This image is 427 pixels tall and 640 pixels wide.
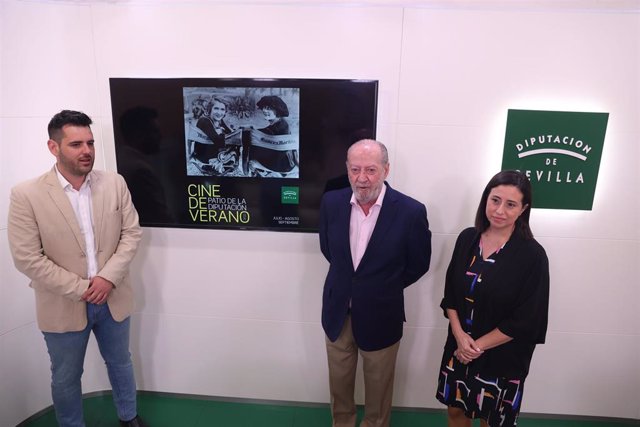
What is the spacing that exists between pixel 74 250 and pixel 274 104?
1320mm

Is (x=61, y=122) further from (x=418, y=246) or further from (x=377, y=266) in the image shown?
(x=418, y=246)

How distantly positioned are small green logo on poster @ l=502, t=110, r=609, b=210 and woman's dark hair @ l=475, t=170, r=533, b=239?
Answer: 1.73 ft

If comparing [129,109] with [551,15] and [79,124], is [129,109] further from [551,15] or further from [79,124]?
[551,15]

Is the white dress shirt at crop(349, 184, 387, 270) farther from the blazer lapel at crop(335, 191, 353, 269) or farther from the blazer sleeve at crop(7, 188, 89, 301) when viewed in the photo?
the blazer sleeve at crop(7, 188, 89, 301)

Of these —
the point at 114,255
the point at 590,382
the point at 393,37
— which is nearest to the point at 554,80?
the point at 393,37

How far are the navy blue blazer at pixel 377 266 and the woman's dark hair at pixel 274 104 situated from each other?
56 centimetres

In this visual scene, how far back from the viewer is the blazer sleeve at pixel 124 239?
2078mm

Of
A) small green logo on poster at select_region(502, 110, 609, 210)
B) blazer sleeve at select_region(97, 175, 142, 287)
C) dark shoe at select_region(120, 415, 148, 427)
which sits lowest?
dark shoe at select_region(120, 415, 148, 427)

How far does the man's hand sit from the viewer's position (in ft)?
6.61

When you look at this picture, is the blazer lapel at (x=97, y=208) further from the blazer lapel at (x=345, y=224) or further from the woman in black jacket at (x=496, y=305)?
the woman in black jacket at (x=496, y=305)

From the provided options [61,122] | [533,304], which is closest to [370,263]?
[533,304]

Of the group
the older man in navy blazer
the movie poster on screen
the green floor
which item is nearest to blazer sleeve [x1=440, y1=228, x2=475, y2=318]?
the older man in navy blazer

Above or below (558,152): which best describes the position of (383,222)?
below

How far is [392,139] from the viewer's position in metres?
2.28
